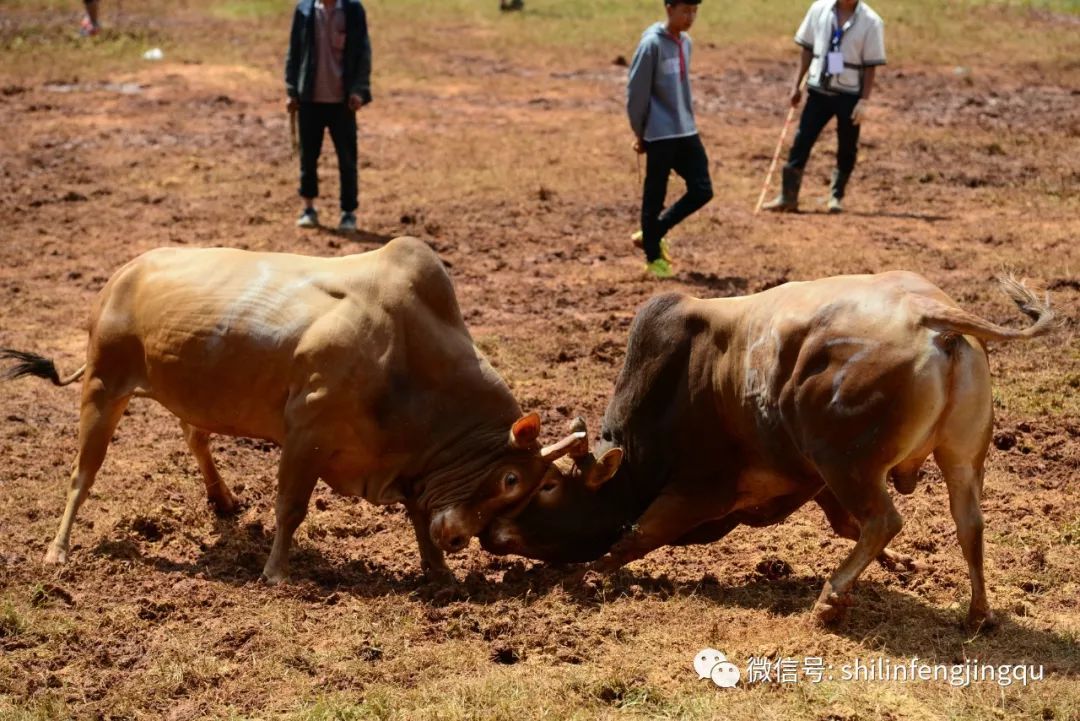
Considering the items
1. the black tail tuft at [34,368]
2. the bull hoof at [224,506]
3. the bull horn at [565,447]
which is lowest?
the bull hoof at [224,506]

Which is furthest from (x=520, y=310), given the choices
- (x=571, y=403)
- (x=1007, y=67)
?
(x=1007, y=67)

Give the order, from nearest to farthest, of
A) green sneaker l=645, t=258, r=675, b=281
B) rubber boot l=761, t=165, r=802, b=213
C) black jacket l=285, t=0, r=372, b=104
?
green sneaker l=645, t=258, r=675, b=281, black jacket l=285, t=0, r=372, b=104, rubber boot l=761, t=165, r=802, b=213

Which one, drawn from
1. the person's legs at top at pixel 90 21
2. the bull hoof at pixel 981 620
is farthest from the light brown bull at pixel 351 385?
the person's legs at top at pixel 90 21

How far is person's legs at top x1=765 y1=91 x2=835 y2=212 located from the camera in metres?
13.5

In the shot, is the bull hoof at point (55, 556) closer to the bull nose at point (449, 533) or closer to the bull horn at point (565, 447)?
the bull nose at point (449, 533)

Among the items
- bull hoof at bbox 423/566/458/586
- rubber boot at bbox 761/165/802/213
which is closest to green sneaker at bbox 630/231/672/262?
rubber boot at bbox 761/165/802/213

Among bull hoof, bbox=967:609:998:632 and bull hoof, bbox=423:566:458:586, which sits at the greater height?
bull hoof, bbox=967:609:998:632

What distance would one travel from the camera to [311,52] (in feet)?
42.1

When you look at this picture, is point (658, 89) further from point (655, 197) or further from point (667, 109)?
point (655, 197)

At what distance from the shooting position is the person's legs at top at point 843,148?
1339 cm

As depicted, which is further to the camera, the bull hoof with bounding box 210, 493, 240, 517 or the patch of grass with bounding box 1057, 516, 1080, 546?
the bull hoof with bounding box 210, 493, 240, 517

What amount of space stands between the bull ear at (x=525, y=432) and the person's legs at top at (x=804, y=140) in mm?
7618

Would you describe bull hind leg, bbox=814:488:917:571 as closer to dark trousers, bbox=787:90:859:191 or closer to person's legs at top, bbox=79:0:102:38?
dark trousers, bbox=787:90:859:191

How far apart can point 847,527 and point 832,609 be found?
891 mm
